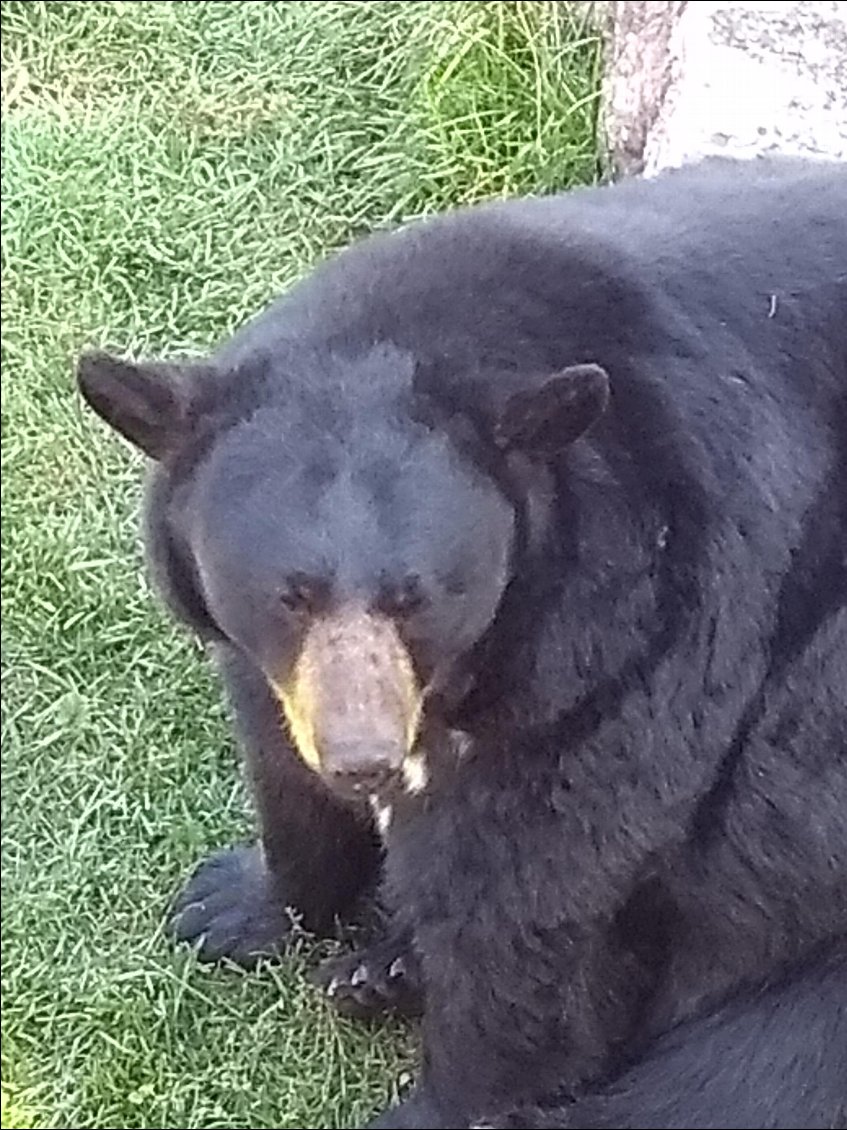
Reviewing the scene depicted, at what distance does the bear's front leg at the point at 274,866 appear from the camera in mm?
3227

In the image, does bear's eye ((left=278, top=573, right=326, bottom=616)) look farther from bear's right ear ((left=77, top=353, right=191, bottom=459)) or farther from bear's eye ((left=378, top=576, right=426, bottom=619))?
bear's right ear ((left=77, top=353, right=191, bottom=459))

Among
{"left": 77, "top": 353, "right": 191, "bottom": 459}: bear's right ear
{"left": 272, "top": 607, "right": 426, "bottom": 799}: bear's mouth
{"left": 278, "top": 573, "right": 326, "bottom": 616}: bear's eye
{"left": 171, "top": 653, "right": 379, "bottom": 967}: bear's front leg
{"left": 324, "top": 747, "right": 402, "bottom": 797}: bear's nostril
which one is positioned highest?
{"left": 77, "top": 353, "right": 191, "bottom": 459}: bear's right ear

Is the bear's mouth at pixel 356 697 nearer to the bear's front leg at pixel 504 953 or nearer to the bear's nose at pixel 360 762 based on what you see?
the bear's nose at pixel 360 762

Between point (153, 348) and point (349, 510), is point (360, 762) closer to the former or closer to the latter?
point (349, 510)

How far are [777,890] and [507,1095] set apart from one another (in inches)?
18.8

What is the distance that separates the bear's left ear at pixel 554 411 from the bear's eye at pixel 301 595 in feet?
0.95

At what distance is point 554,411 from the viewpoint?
2566 mm

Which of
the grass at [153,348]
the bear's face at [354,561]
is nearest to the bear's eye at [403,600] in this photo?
the bear's face at [354,561]

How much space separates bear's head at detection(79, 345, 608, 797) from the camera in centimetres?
253

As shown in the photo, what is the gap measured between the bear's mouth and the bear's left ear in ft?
0.91

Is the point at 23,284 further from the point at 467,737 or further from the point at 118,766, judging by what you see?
the point at 467,737

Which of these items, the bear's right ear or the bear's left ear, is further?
the bear's right ear

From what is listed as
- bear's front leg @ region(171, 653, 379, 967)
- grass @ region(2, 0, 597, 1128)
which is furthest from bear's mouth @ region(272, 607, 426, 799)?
grass @ region(2, 0, 597, 1128)

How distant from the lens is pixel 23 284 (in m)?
4.62
